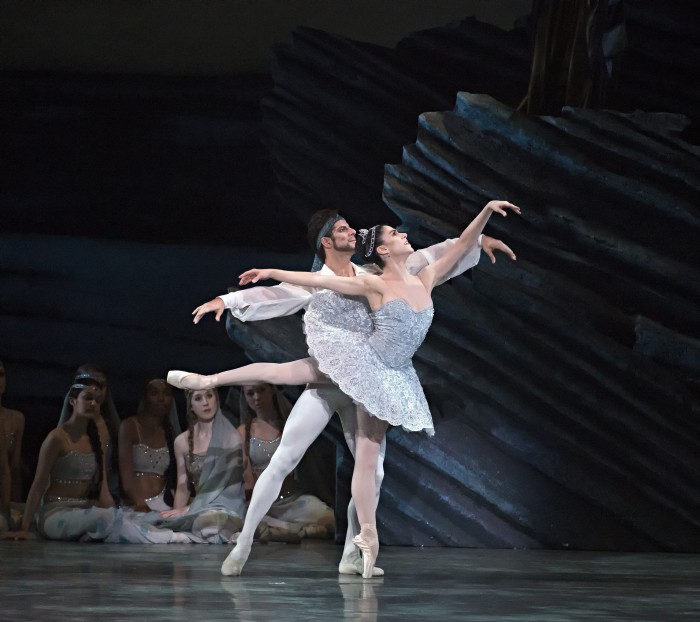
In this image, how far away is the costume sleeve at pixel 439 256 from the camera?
5016 millimetres

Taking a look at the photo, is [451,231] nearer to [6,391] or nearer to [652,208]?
[652,208]

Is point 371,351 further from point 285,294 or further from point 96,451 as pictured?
point 96,451

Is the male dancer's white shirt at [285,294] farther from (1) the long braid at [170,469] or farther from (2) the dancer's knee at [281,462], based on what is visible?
(1) the long braid at [170,469]

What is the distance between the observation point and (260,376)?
4.79 metres

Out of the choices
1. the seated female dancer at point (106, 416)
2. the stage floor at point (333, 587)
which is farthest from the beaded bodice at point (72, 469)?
the stage floor at point (333, 587)

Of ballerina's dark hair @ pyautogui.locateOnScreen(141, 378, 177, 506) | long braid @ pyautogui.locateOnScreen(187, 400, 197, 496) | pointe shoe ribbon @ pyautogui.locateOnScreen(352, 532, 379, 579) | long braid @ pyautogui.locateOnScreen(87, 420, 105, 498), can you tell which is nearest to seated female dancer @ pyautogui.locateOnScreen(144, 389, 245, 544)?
long braid @ pyautogui.locateOnScreen(187, 400, 197, 496)

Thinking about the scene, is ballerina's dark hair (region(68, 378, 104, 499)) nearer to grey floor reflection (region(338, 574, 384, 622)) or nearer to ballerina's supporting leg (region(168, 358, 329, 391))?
ballerina's supporting leg (region(168, 358, 329, 391))

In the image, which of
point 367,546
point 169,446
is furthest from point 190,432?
point 367,546

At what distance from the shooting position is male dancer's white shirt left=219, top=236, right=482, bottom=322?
4.88 metres

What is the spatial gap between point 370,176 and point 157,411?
1.91m

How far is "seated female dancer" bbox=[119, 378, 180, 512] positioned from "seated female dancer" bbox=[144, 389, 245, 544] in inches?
4.5

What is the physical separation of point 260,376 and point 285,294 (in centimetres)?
38

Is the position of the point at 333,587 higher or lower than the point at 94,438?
higher

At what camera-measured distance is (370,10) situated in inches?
303
